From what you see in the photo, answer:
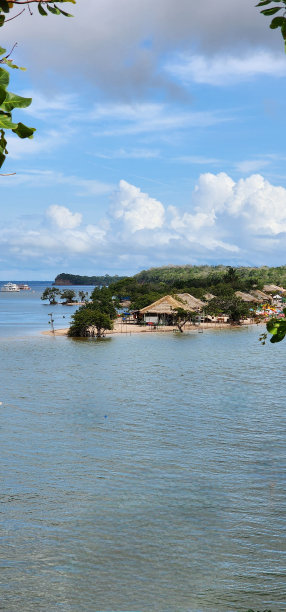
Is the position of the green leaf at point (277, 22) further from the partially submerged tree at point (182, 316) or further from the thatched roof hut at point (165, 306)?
the thatched roof hut at point (165, 306)

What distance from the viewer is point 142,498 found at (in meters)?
13.2

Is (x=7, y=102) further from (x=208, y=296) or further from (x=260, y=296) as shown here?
(x=260, y=296)

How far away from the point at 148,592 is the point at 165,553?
1.22 meters

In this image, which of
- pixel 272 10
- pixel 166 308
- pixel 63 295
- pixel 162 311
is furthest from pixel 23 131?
pixel 63 295

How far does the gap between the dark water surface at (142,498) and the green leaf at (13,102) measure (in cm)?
888

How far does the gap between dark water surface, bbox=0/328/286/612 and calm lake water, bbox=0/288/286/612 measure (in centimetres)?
3

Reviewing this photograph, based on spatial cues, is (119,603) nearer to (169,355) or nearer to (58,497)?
(58,497)

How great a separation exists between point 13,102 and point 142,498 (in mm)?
12132

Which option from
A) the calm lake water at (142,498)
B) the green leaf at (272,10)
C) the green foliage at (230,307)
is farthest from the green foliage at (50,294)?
the green leaf at (272,10)

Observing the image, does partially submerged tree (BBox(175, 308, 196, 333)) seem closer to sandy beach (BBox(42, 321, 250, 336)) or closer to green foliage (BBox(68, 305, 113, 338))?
sandy beach (BBox(42, 321, 250, 336))

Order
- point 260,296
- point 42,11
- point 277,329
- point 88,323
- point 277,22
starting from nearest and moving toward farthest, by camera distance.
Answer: point 42,11 → point 277,22 → point 277,329 → point 88,323 → point 260,296

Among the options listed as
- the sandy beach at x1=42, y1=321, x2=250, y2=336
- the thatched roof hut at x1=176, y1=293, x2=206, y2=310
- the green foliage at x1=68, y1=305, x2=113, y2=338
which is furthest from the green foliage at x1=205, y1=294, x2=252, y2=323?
the green foliage at x1=68, y1=305, x2=113, y2=338

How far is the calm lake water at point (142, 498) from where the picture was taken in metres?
9.76

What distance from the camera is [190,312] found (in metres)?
59.3
